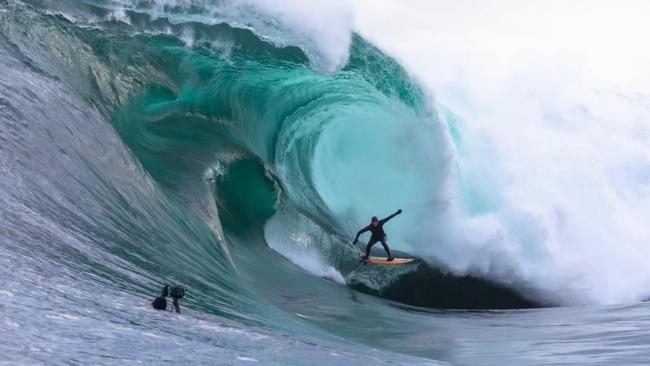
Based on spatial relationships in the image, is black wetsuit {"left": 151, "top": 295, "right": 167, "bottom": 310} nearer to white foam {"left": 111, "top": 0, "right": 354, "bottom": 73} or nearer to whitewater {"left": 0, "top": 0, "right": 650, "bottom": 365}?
whitewater {"left": 0, "top": 0, "right": 650, "bottom": 365}

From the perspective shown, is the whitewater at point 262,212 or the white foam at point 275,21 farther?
the white foam at point 275,21

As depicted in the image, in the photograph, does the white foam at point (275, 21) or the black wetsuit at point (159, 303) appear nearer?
the black wetsuit at point (159, 303)

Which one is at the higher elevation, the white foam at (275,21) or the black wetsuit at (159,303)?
the white foam at (275,21)

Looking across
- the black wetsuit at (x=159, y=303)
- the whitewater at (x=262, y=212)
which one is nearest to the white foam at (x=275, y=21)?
the whitewater at (x=262, y=212)

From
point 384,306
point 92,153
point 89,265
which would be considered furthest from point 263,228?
point 89,265

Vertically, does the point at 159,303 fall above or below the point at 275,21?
below

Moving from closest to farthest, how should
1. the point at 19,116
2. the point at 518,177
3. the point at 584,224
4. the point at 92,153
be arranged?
1. the point at 19,116
2. the point at 92,153
3. the point at 584,224
4. the point at 518,177

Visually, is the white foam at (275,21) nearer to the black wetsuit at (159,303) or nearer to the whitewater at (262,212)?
the whitewater at (262,212)

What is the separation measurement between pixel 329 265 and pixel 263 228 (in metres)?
1.27

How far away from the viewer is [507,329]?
10773 mm

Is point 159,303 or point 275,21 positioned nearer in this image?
point 159,303

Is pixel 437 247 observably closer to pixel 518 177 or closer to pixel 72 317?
pixel 518 177

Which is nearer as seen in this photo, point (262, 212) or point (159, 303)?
point (159, 303)

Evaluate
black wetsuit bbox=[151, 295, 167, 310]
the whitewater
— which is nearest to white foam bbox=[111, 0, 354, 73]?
the whitewater
